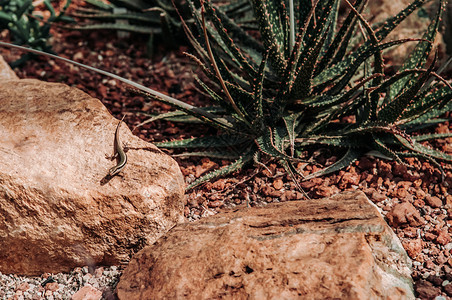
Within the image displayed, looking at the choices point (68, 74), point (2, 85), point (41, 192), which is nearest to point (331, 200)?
point (41, 192)

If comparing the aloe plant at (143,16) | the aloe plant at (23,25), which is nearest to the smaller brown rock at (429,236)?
the aloe plant at (143,16)

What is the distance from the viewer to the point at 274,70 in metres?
2.72

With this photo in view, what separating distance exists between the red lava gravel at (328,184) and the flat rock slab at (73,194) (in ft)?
1.08

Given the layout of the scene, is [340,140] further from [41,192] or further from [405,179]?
[41,192]

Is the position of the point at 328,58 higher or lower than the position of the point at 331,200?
higher

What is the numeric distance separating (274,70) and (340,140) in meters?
0.55

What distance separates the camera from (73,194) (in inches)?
84.0

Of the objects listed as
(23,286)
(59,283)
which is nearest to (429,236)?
(59,283)

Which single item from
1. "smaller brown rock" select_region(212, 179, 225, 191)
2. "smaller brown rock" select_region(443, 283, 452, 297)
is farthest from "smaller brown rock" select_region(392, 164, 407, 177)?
"smaller brown rock" select_region(212, 179, 225, 191)

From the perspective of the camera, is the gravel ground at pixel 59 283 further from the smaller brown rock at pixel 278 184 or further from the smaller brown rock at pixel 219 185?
the smaller brown rock at pixel 278 184

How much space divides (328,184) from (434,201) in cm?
54

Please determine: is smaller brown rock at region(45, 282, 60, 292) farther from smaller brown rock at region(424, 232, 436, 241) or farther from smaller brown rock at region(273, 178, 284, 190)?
smaller brown rock at region(424, 232, 436, 241)

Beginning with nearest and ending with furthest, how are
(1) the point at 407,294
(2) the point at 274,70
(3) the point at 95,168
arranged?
(1) the point at 407,294 < (3) the point at 95,168 < (2) the point at 274,70

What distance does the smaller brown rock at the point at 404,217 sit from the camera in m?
2.30
